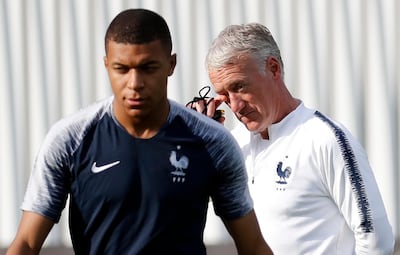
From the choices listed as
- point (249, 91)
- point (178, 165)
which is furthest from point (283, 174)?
point (178, 165)

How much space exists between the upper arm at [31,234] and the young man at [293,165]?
979 mm

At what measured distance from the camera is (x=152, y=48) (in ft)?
11.6

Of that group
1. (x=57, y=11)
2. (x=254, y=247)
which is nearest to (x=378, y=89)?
(x=57, y=11)

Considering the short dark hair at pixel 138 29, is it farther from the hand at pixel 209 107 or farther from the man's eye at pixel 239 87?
the hand at pixel 209 107

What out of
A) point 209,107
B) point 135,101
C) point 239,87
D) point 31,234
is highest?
point 135,101

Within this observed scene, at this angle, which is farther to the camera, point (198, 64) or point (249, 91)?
point (198, 64)

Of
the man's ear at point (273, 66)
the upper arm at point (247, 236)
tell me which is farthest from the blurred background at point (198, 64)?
the upper arm at point (247, 236)

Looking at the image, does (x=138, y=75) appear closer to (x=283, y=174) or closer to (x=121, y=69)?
(x=121, y=69)

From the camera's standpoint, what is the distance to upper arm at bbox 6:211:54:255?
3.58 metres

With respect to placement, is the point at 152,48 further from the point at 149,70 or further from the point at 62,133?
the point at 62,133

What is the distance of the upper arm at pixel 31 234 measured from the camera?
358 cm

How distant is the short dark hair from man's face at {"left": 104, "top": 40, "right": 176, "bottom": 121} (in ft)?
0.05

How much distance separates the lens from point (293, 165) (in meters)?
4.33

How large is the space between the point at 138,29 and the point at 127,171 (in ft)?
1.27
